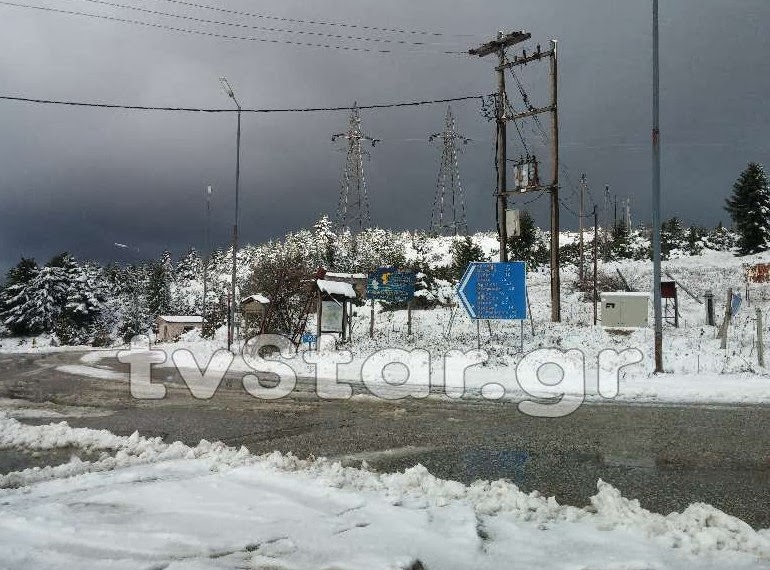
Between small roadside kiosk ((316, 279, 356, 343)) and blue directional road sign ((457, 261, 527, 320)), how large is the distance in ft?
15.7

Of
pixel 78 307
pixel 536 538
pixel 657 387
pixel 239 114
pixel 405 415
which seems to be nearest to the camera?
pixel 536 538

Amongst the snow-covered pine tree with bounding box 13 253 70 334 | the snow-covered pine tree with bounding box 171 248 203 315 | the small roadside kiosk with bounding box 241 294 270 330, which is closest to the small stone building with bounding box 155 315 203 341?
the snow-covered pine tree with bounding box 13 253 70 334

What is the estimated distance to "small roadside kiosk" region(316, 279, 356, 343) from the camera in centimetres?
2083

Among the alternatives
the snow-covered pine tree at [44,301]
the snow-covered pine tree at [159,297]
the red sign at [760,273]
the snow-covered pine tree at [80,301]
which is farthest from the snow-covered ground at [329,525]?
the snow-covered pine tree at [159,297]

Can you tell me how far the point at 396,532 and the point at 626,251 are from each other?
63.2 meters

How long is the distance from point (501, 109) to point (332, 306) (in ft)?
37.1

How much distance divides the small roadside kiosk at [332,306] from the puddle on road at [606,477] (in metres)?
14.6

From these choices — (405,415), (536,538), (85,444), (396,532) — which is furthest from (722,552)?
(85,444)

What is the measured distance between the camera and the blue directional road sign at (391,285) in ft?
71.5

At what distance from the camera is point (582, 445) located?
6.88 metres

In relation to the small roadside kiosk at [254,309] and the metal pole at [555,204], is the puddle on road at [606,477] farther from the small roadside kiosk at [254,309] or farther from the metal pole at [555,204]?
the small roadside kiosk at [254,309]

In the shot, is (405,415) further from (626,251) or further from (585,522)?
(626,251)

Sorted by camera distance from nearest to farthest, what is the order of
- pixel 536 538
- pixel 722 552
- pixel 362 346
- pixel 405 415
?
pixel 722 552 < pixel 536 538 < pixel 405 415 < pixel 362 346

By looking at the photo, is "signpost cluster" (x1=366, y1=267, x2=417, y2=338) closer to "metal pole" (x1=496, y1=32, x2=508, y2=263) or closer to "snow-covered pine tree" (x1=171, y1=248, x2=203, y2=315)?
"metal pole" (x1=496, y1=32, x2=508, y2=263)
